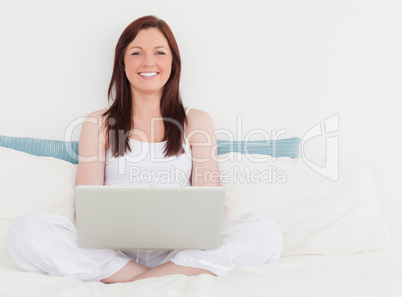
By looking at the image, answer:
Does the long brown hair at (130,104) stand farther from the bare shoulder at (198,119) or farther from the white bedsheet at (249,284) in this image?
the white bedsheet at (249,284)

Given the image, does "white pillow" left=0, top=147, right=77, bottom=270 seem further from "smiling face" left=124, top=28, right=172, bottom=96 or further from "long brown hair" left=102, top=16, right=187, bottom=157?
"smiling face" left=124, top=28, right=172, bottom=96

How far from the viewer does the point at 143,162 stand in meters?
1.88

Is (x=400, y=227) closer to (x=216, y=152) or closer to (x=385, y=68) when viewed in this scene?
(x=385, y=68)

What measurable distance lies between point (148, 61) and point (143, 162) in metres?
0.47

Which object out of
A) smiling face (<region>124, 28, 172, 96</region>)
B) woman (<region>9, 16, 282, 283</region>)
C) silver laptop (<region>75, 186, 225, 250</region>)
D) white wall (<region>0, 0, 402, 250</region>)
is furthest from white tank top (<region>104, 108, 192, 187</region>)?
silver laptop (<region>75, 186, 225, 250</region>)

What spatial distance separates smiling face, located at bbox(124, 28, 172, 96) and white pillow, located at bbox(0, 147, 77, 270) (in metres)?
0.52

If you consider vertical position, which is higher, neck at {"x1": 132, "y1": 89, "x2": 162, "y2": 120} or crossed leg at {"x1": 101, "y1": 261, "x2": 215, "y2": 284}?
neck at {"x1": 132, "y1": 89, "x2": 162, "y2": 120}

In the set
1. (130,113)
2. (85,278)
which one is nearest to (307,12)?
(130,113)

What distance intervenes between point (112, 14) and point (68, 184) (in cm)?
92

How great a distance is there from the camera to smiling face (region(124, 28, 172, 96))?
202 centimetres

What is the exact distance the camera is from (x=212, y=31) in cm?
227

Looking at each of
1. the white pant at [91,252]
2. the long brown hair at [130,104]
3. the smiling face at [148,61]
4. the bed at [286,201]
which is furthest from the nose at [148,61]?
the white pant at [91,252]

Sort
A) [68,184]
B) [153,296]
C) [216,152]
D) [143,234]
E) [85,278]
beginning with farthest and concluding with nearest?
[216,152]
[68,184]
[85,278]
[143,234]
[153,296]

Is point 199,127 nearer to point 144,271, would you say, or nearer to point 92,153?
point 92,153
